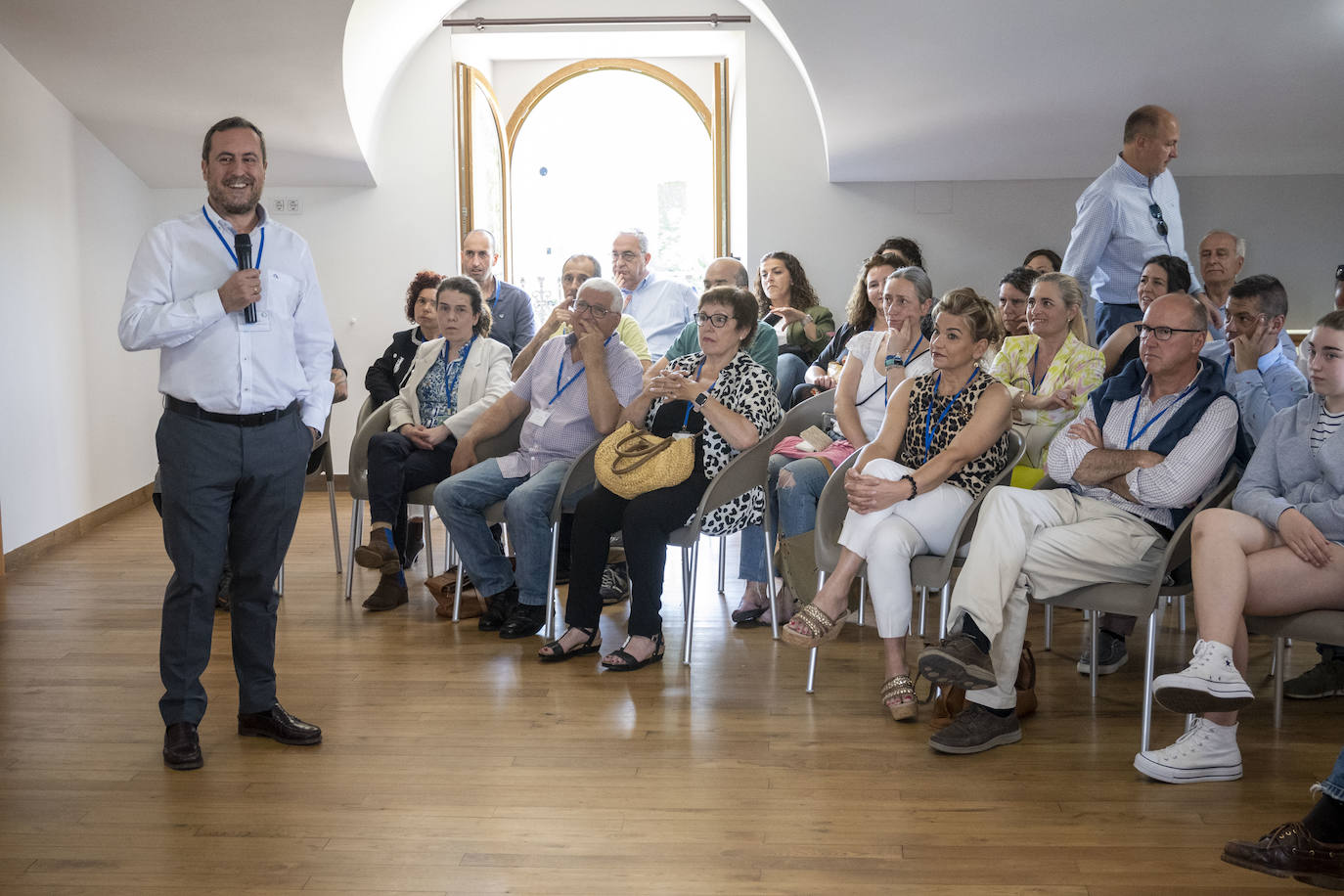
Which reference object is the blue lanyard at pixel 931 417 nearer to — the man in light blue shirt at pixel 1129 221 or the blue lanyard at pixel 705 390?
the blue lanyard at pixel 705 390

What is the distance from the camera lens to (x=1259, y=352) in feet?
12.8

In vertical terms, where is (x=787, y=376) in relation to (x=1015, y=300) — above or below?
below

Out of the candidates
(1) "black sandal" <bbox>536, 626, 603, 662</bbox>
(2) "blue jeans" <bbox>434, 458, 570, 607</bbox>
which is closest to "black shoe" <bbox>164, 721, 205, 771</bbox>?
(1) "black sandal" <bbox>536, 626, 603, 662</bbox>

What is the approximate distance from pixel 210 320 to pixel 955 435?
2105 millimetres

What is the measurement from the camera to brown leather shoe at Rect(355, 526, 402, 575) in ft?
14.4

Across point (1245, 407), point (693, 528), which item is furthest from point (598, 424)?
point (1245, 407)

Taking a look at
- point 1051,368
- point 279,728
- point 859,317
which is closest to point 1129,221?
point 1051,368

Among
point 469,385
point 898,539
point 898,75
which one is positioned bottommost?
point 898,539

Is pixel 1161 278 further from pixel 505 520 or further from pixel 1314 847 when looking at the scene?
pixel 505 520

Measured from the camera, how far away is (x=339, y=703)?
3.54m

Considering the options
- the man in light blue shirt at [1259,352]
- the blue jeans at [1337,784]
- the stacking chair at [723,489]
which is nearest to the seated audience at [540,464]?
the stacking chair at [723,489]

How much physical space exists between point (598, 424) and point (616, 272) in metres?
1.80

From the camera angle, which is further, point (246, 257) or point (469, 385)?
point (469, 385)

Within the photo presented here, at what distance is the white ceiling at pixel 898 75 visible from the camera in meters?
5.45
